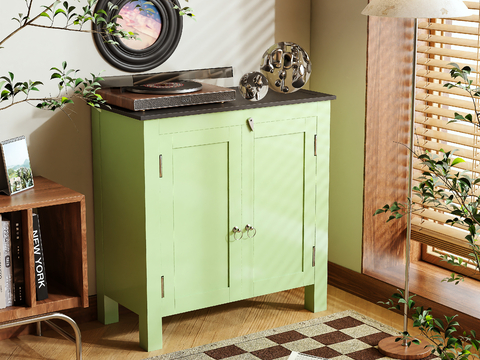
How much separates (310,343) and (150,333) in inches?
25.9

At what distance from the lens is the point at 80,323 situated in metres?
2.94

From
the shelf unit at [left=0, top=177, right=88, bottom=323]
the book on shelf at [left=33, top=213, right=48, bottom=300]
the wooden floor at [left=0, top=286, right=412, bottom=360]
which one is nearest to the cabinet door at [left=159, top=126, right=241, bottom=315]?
the wooden floor at [left=0, top=286, right=412, bottom=360]

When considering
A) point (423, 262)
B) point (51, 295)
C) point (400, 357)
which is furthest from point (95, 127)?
point (423, 262)

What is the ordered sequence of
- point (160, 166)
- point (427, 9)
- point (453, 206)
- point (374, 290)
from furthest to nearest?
point (374, 290) < point (160, 166) < point (427, 9) < point (453, 206)

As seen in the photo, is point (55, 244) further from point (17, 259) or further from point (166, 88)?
point (166, 88)

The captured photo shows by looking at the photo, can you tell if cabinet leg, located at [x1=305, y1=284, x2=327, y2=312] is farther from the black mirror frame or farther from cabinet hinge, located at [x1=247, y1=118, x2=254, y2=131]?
the black mirror frame

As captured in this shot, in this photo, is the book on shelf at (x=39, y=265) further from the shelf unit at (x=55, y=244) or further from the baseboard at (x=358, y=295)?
the baseboard at (x=358, y=295)

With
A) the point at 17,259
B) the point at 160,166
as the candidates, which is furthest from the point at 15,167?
the point at 160,166

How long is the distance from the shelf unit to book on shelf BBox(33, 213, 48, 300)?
0.11 ft

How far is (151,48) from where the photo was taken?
2871 millimetres

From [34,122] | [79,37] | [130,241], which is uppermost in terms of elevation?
[79,37]

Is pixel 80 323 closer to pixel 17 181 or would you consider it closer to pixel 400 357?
pixel 17 181

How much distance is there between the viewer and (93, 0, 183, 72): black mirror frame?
9.11 feet

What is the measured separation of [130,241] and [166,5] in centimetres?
103
